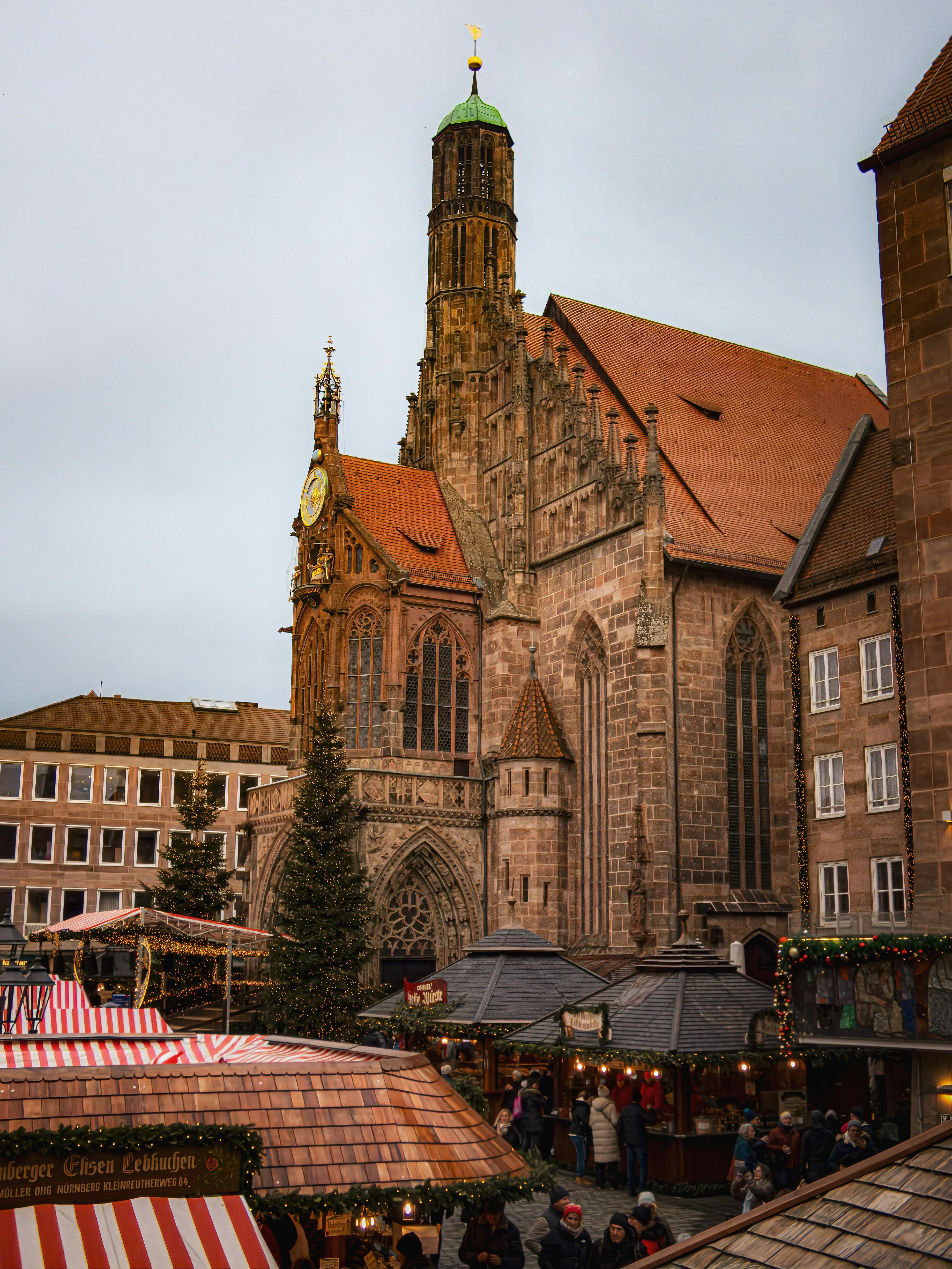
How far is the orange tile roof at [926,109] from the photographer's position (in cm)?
2227

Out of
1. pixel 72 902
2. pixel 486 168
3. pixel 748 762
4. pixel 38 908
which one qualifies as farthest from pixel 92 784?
pixel 748 762

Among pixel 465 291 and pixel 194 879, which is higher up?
pixel 465 291

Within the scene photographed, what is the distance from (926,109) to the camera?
22516 millimetres

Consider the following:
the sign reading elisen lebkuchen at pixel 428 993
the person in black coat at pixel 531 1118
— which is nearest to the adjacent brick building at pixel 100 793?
the sign reading elisen lebkuchen at pixel 428 993

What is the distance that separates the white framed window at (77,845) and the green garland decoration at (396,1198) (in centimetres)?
4627

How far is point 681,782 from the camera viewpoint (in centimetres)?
3141

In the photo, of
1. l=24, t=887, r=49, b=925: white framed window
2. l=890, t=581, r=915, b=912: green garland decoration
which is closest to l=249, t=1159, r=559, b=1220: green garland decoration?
l=890, t=581, r=915, b=912: green garland decoration

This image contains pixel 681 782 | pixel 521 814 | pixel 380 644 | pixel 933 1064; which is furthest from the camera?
pixel 380 644

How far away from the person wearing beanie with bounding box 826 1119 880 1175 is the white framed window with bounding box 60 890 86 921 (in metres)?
43.8

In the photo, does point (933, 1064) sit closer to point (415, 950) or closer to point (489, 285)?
point (415, 950)

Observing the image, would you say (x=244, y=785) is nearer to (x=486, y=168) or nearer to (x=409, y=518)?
(x=409, y=518)

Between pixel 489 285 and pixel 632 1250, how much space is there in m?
33.7

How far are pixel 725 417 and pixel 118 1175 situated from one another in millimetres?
34704

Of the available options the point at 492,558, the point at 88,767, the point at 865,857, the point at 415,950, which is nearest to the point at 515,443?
the point at 492,558
